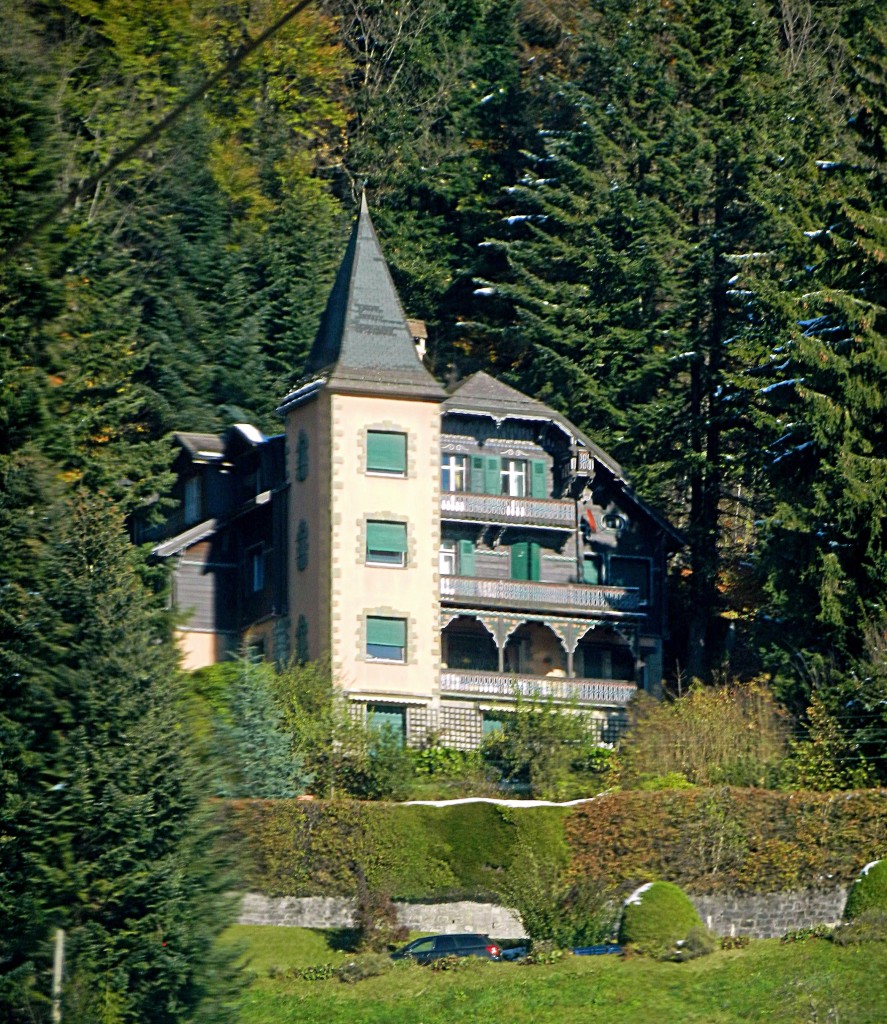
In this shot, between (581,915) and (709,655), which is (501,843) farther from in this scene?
(709,655)

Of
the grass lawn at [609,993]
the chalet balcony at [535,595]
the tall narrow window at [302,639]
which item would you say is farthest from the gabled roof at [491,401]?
the grass lawn at [609,993]

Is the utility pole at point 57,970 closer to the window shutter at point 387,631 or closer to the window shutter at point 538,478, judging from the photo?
the window shutter at point 387,631

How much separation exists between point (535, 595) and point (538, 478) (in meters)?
3.71

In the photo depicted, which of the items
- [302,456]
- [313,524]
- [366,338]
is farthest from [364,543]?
[366,338]

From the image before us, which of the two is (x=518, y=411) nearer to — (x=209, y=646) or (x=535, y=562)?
(x=535, y=562)

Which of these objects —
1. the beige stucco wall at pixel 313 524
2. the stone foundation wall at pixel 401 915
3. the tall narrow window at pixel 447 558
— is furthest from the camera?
the tall narrow window at pixel 447 558

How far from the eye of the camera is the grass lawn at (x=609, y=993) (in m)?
40.7

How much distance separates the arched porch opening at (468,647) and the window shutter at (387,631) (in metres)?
3.76

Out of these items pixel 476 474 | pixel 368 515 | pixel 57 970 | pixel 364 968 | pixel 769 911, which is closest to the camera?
pixel 57 970

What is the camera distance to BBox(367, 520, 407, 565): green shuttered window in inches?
2413

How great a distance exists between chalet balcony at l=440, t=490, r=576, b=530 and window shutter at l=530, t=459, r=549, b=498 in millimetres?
343

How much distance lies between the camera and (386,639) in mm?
60719

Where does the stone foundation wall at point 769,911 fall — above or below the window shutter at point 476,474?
below

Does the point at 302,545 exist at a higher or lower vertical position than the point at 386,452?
lower
